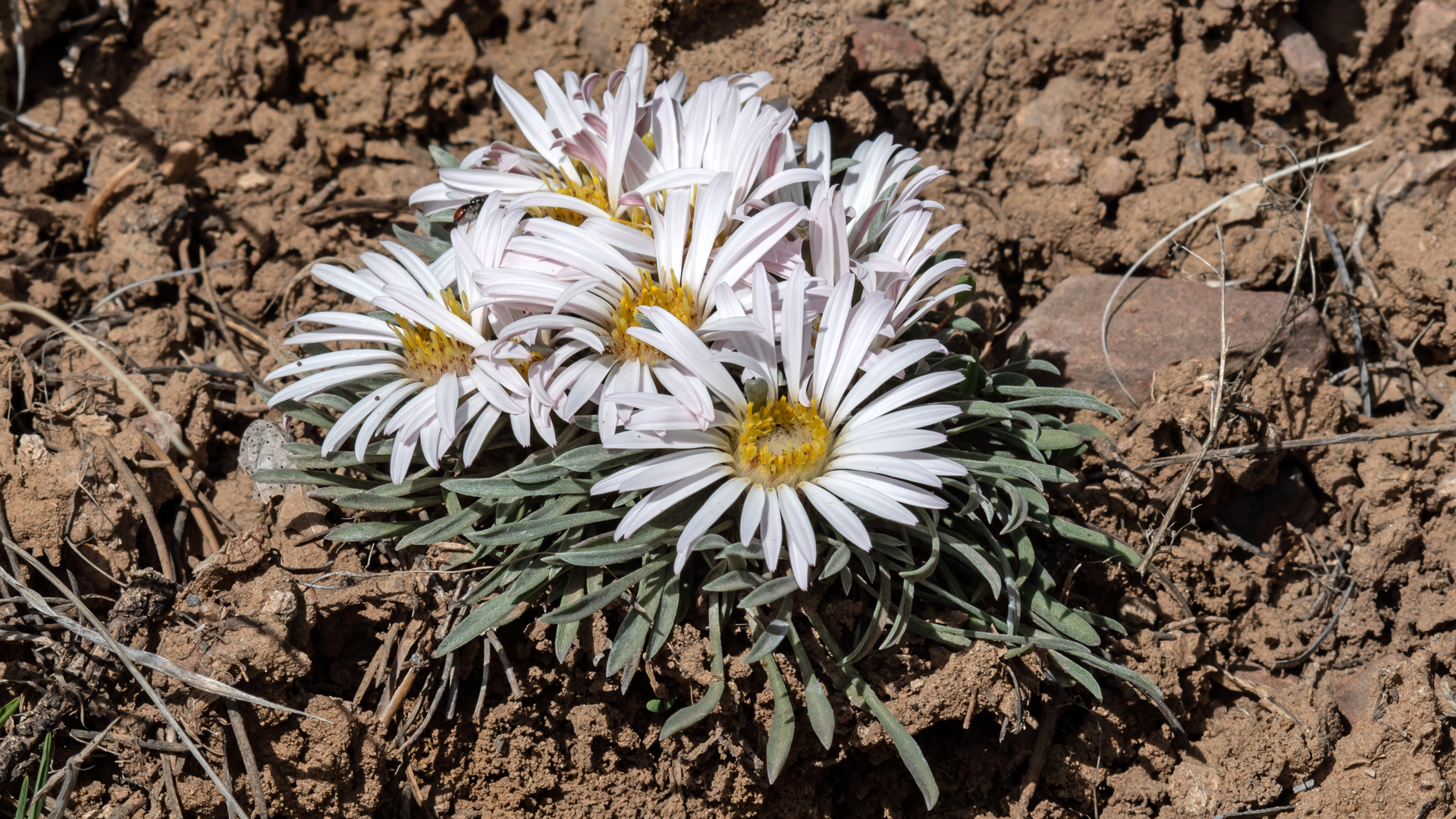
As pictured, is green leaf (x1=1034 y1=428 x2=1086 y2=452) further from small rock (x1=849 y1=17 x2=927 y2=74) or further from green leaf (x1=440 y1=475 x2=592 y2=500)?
small rock (x1=849 y1=17 x2=927 y2=74)

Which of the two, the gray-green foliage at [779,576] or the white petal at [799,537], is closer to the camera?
the white petal at [799,537]

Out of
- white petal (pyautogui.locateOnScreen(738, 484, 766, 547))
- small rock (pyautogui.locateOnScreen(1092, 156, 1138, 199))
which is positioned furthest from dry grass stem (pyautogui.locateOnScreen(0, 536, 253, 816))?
small rock (pyautogui.locateOnScreen(1092, 156, 1138, 199))

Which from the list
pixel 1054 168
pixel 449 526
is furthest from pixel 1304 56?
pixel 449 526

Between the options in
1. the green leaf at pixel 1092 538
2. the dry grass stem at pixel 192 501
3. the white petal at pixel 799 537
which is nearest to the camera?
the white petal at pixel 799 537

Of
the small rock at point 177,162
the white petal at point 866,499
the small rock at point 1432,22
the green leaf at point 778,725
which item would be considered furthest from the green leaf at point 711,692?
the small rock at point 1432,22

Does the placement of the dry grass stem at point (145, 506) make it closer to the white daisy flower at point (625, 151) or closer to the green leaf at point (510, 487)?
the green leaf at point (510, 487)

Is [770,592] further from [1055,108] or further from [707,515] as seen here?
[1055,108]

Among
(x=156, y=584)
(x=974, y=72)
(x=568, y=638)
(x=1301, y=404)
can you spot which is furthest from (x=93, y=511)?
(x=1301, y=404)
